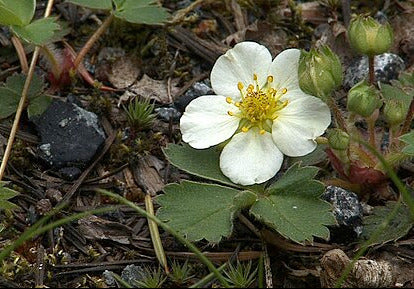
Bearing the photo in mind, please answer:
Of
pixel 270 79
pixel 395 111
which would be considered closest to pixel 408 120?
pixel 395 111

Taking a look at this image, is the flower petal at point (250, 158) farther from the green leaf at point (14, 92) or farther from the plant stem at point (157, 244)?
the green leaf at point (14, 92)

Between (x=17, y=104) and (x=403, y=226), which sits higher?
(x=17, y=104)

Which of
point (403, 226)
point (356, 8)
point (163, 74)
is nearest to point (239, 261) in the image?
point (403, 226)

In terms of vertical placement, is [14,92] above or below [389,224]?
above

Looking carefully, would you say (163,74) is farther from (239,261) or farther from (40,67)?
(239,261)

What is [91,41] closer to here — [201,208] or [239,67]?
[239,67]

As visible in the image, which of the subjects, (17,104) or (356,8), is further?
(356,8)
